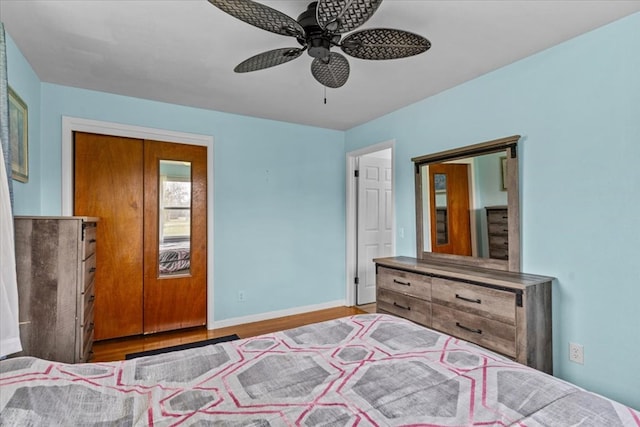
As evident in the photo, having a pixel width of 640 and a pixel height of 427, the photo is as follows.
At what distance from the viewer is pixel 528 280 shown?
222cm

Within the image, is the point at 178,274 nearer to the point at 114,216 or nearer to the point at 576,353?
the point at 114,216

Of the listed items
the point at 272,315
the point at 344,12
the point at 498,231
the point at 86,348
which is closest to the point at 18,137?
the point at 86,348

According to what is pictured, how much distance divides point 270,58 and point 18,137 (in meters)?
1.88

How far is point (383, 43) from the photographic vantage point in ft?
5.54

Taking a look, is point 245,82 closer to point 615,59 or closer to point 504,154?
point 504,154

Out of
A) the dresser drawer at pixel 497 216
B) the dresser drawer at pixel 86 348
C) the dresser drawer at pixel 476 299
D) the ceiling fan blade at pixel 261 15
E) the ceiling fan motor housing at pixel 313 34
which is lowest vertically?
the dresser drawer at pixel 86 348

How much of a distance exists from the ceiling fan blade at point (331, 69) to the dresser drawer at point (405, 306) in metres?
1.89

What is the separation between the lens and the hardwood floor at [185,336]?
10.00 feet

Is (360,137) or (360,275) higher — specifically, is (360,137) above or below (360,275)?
above

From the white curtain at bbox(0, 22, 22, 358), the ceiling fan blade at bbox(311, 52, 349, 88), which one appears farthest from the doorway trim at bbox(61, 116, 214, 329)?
the ceiling fan blade at bbox(311, 52, 349, 88)

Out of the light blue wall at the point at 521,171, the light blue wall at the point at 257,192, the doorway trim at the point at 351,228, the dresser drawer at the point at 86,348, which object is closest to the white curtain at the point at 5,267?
the dresser drawer at the point at 86,348

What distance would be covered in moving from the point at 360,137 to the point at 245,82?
1.80 meters

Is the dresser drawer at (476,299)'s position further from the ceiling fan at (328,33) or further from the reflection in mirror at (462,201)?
the ceiling fan at (328,33)

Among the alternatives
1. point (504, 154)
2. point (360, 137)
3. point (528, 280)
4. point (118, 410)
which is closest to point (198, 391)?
point (118, 410)
